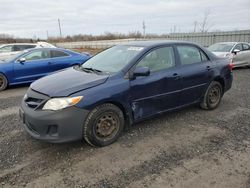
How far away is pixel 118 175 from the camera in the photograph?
281cm

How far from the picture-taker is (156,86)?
389 cm

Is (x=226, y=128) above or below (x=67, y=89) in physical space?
below

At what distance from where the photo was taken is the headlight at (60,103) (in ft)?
10.1

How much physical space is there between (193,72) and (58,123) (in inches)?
109

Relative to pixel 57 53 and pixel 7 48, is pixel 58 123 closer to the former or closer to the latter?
pixel 57 53

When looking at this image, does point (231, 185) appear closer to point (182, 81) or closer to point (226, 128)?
point (226, 128)

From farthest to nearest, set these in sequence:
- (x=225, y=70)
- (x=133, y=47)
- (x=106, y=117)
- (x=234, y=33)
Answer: (x=234, y=33)
(x=225, y=70)
(x=133, y=47)
(x=106, y=117)

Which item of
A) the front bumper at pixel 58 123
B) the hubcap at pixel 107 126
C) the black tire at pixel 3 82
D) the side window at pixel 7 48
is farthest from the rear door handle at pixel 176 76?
the side window at pixel 7 48

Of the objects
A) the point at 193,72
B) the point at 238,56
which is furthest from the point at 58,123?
the point at 238,56

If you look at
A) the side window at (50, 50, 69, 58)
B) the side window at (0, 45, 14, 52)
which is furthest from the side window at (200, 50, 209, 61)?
the side window at (0, 45, 14, 52)

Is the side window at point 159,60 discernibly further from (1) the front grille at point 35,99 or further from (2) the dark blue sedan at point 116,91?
(1) the front grille at point 35,99

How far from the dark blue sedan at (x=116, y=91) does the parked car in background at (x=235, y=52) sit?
6294 mm

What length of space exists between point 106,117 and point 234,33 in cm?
1822

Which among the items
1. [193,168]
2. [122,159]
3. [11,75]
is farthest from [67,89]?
[11,75]
